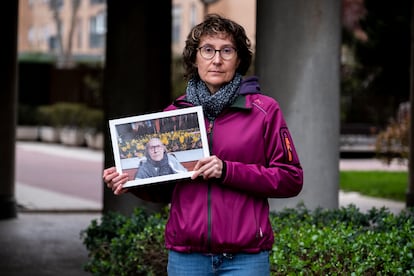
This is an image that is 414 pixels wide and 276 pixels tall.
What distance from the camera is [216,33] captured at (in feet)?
13.5

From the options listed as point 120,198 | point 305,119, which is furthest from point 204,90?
point 120,198

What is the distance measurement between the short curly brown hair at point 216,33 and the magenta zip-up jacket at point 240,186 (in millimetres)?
131

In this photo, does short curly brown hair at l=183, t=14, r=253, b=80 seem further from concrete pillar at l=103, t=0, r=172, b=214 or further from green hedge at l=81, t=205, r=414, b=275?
concrete pillar at l=103, t=0, r=172, b=214

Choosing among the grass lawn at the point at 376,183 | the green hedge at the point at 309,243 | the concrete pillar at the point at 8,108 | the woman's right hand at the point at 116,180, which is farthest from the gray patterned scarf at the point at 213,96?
the grass lawn at the point at 376,183

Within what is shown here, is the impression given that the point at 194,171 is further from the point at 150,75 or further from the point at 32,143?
the point at 32,143

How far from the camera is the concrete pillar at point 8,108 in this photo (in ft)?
47.6

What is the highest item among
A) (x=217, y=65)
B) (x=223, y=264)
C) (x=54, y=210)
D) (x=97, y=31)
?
(x=97, y=31)

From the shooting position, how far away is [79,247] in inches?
467

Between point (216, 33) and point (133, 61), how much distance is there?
20.6ft

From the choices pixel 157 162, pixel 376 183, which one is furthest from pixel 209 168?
pixel 376 183

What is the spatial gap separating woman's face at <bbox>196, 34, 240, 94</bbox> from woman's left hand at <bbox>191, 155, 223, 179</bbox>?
14.0 inches

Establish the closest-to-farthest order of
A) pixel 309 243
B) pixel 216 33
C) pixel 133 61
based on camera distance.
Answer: pixel 216 33 < pixel 309 243 < pixel 133 61

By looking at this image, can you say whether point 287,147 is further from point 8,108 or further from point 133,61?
point 8,108

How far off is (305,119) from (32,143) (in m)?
28.1
